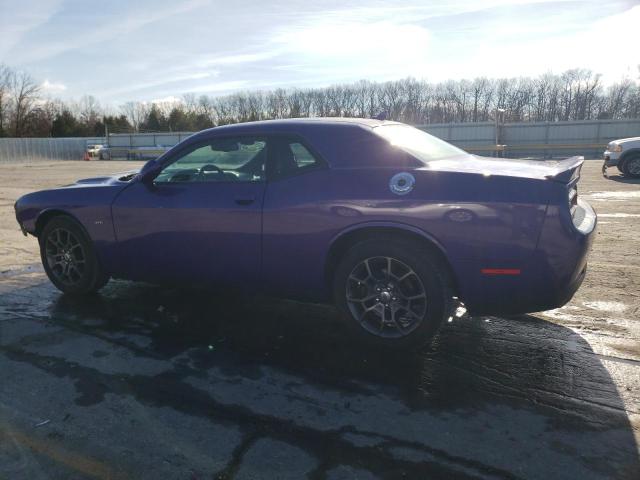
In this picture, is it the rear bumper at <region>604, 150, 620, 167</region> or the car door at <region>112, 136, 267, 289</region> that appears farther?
the rear bumper at <region>604, 150, 620, 167</region>

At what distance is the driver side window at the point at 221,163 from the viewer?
3.92 metres

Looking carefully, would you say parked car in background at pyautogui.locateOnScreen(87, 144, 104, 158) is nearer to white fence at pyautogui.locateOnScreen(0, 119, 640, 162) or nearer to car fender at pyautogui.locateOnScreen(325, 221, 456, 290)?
white fence at pyautogui.locateOnScreen(0, 119, 640, 162)

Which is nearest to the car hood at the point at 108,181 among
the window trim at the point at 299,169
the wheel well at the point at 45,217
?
the wheel well at the point at 45,217

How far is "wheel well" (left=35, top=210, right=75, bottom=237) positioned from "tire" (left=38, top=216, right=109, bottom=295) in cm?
4

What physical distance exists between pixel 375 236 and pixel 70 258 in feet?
10.2

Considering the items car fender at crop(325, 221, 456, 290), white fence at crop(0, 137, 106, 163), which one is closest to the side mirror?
car fender at crop(325, 221, 456, 290)

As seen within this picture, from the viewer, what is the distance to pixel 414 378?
10.4 ft

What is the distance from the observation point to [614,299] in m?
4.49

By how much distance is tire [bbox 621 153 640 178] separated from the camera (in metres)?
14.5

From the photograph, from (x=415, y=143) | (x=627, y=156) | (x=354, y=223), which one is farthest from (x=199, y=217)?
(x=627, y=156)

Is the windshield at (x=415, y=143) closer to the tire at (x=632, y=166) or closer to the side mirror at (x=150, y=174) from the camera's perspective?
the side mirror at (x=150, y=174)

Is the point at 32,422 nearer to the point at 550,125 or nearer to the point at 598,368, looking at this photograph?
the point at 598,368

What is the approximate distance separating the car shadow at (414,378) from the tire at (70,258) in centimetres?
23

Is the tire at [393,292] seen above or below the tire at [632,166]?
below
